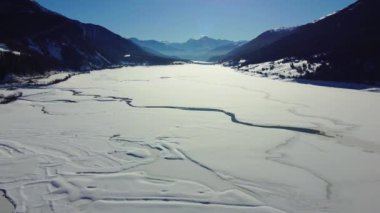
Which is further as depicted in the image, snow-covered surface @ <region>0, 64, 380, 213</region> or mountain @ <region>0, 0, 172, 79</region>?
mountain @ <region>0, 0, 172, 79</region>

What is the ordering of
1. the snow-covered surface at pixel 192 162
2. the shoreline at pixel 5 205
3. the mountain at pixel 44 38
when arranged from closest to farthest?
1. the shoreline at pixel 5 205
2. the snow-covered surface at pixel 192 162
3. the mountain at pixel 44 38

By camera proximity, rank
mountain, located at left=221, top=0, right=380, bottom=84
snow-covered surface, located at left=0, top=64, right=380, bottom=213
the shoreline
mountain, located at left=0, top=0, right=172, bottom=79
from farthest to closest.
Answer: mountain, located at left=0, top=0, right=172, bottom=79
mountain, located at left=221, top=0, right=380, bottom=84
snow-covered surface, located at left=0, top=64, right=380, bottom=213
the shoreline

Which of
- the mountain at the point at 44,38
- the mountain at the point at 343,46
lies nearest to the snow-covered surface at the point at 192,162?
the mountain at the point at 343,46

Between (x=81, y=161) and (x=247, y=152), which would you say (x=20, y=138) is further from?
(x=247, y=152)

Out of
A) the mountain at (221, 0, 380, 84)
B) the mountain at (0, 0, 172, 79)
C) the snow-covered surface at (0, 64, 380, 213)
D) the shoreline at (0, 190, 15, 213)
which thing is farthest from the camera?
the mountain at (0, 0, 172, 79)

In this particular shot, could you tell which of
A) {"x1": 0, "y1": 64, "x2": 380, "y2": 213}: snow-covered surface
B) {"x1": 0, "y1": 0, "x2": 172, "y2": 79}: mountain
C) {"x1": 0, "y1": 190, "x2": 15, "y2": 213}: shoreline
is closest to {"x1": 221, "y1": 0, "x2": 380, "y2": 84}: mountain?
{"x1": 0, "y1": 64, "x2": 380, "y2": 213}: snow-covered surface

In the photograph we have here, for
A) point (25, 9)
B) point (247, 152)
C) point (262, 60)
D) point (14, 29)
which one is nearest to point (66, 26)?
point (25, 9)

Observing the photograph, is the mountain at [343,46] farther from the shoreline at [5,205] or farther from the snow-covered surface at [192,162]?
the shoreline at [5,205]

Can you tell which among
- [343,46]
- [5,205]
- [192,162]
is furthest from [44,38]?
[5,205]

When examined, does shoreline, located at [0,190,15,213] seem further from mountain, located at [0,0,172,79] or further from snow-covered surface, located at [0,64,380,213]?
mountain, located at [0,0,172,79]
